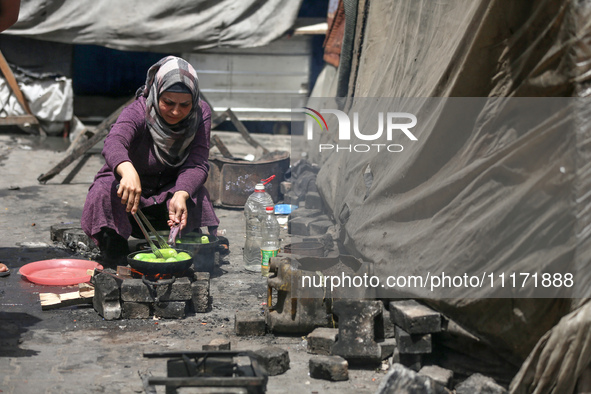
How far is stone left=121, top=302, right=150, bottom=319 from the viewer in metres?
3.77

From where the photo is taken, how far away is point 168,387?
7.97ft

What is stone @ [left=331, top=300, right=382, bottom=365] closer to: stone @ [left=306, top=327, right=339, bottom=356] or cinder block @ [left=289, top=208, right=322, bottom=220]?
Result: stone @ [left=306, top=327, right=339, bottom=356]

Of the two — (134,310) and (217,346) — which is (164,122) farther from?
(217,346)

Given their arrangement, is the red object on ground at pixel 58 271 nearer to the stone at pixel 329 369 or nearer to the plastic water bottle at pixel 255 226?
the plastic water bottle at pixel 255 226

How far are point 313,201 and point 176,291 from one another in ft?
8.70

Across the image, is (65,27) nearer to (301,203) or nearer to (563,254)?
(301,203)

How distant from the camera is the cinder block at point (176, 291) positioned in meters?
A: 3.78

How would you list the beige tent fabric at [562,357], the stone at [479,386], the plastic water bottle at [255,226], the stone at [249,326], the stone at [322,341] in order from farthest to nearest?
the plastic water bottle at [255,226]
the stone at [249,326]
the stone at [322,341]
the stone at [479,386]
the beige tent fabric at [562,357]

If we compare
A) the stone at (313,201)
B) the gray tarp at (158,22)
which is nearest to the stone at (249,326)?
the stone at (313,201)

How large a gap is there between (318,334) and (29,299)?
1.98m

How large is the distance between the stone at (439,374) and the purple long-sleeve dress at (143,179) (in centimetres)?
218

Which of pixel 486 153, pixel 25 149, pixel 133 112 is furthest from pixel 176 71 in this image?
pixel 25 149

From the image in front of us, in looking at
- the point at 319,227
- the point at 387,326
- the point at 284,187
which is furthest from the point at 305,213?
the point at 387,326

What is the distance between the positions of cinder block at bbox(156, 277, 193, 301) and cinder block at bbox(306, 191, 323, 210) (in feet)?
8.33
